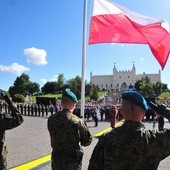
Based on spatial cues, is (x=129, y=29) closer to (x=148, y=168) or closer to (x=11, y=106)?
(x=11, y=106)

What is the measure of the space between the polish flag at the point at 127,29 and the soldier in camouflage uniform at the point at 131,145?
4.86m

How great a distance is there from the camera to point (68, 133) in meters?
4.75

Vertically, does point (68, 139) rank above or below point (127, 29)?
below

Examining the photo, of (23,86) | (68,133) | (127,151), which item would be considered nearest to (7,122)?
(68,133)

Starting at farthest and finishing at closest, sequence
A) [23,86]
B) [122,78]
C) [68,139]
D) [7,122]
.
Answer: [122,78]
[23,86]
[7,122]
[68,139]

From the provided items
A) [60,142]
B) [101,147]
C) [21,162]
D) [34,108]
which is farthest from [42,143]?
[34,108]

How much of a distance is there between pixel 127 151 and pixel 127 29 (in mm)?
6042

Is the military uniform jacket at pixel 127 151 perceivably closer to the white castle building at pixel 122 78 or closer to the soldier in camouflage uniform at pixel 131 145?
the soldier in camouflage uniform at pixel 131 145

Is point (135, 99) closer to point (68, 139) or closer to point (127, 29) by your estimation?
point (68, 139)

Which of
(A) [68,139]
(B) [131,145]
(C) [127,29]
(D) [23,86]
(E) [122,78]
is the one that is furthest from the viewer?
(E) [122,78]

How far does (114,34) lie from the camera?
8.77m

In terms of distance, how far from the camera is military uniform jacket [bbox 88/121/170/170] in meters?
3.06

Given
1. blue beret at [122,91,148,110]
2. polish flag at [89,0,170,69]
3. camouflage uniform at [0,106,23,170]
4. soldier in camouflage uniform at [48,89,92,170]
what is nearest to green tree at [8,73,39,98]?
polish flag at [89,0,170,69]

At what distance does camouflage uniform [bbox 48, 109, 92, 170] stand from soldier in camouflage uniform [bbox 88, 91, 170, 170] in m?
1.60
